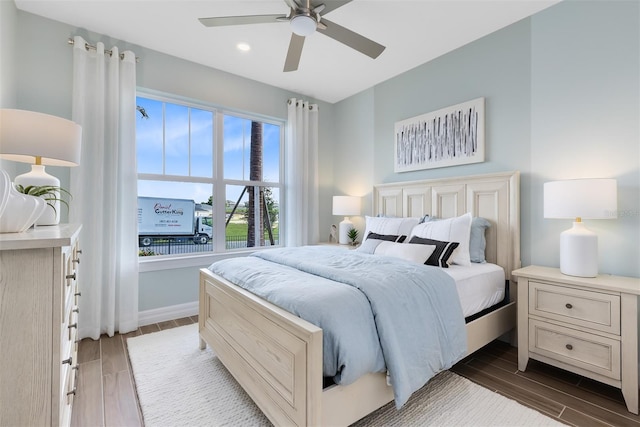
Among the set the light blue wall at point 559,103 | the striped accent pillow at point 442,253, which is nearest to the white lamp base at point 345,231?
the light blue wall at point 559,103

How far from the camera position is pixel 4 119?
149 centimetres

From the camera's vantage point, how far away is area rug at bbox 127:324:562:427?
1621mm

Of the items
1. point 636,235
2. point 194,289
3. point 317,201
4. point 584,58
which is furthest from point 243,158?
point 636,235

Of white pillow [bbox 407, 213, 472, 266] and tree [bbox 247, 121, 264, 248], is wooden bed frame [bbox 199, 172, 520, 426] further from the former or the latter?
tree [bbox 247, 121, 264, 248]

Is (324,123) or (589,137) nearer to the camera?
(589,137)

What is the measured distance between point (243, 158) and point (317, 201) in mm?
1175

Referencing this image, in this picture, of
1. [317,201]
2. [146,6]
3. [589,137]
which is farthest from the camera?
[317,201]

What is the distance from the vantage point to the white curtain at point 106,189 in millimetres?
2650

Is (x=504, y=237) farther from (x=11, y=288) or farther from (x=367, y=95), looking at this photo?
(x=11, y=288)

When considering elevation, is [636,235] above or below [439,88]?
below

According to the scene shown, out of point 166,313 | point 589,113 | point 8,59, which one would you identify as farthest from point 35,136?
point 589,113

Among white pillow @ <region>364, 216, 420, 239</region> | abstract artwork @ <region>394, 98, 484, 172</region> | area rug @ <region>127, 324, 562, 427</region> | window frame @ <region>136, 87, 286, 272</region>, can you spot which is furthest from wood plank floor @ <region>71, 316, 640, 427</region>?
abstract artwork @ <region>394, 98, 484, 172</region>

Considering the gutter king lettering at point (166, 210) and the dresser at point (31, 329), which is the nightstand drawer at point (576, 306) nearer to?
the dresser at point (31, 329)

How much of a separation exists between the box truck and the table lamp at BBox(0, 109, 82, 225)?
1453 mm
